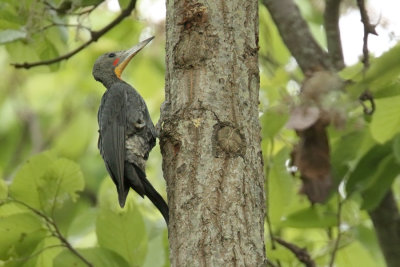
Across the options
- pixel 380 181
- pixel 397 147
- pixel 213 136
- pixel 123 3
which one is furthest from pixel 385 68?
pixel 123 3

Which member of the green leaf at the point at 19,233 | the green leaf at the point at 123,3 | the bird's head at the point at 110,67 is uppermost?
the bird's head at the point at 110,67

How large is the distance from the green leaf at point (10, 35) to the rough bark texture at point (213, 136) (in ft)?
3.95

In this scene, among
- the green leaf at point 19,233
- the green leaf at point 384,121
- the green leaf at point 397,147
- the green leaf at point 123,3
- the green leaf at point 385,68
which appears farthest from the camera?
the green leaf at point 123,3

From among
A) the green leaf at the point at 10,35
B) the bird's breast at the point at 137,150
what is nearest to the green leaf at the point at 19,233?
the bird's breast at the point at 137,150

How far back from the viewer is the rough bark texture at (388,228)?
4.30 metres

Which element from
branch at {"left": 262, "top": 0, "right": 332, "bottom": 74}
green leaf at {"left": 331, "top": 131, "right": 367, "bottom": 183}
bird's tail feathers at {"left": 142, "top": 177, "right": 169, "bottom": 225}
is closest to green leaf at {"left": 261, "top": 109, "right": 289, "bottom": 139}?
green leaf at {"left": 331, "top": 131, "right": 367, "bottom": 183}

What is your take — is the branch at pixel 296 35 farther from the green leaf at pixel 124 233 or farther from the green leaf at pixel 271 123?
the green leaf at pixel 124 233

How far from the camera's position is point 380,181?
146 inches

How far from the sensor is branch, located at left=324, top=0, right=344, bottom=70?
4.84 meters

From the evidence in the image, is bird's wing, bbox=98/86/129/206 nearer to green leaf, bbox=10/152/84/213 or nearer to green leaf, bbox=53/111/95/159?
green leaf, bbox=10/152/84/213

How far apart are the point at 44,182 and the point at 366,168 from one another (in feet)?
5.40

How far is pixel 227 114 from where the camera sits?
298 cm

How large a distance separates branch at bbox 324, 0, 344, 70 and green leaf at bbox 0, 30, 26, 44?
198 centimetres

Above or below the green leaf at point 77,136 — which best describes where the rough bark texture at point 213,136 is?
below
